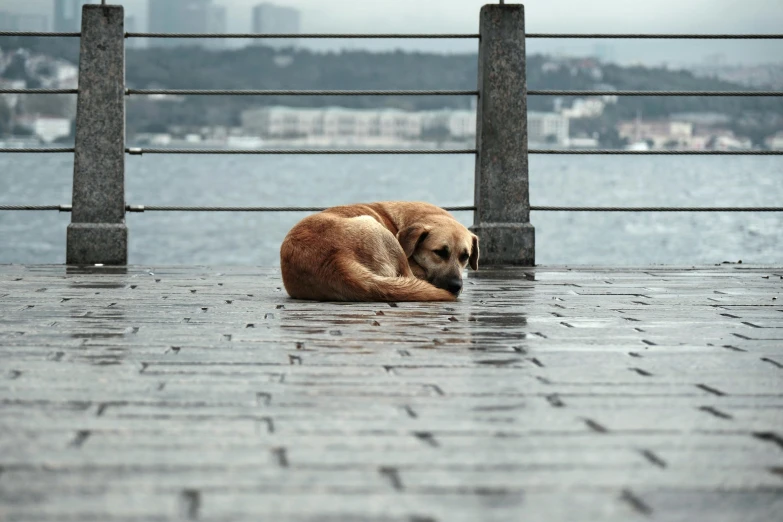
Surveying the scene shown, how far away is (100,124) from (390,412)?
4.74 m

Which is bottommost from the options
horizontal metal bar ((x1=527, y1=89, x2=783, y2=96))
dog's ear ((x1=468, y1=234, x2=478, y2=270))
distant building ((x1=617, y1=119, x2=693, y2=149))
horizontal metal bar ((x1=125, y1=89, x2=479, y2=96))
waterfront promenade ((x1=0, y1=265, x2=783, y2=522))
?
waterfront promenade ((x1=0, y1=265, x2=783, y2=522))

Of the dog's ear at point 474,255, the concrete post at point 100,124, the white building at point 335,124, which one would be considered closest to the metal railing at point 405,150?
the concrete post at point 100,124

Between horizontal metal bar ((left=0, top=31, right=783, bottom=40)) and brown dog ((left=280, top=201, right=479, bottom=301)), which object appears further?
horizontal metal bar ((left=0, top=31, right=783, bottom=40))

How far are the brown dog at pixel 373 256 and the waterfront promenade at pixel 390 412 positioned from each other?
8.3 inches

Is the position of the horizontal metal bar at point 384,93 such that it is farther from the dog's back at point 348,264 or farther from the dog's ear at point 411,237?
the dog's back at point 348,264

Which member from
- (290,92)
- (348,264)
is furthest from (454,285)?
(290,92)

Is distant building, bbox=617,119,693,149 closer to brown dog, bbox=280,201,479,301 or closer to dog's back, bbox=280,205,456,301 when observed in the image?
brown dog, bbox=280,201,479,301

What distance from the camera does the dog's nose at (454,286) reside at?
4.79 meters

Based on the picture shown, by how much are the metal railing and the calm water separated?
21424 mm

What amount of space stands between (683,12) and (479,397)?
7095mm

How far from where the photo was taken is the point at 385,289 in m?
4.53

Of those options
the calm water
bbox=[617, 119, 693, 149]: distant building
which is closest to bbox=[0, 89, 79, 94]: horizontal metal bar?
bbox=[617, 119, 693, 149]: distant building

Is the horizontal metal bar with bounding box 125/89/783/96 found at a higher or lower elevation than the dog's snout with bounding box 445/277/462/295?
higher

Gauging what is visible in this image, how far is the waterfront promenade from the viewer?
5.57 ft
